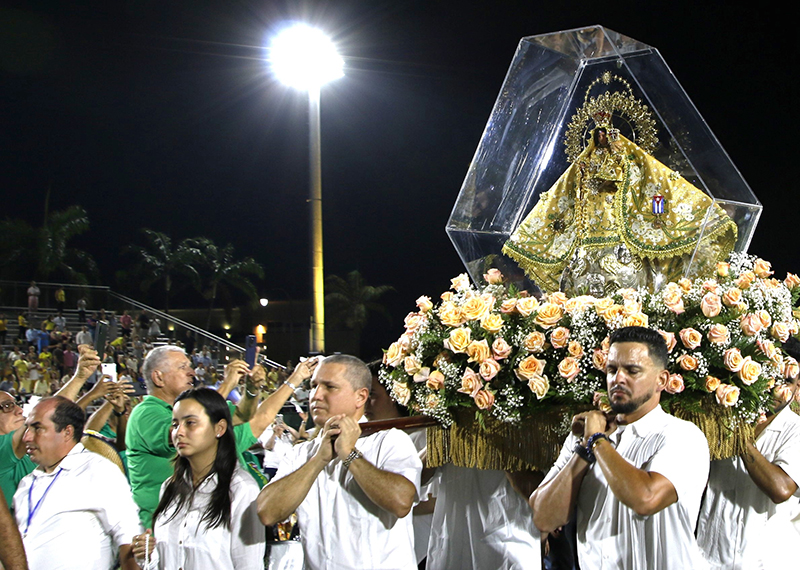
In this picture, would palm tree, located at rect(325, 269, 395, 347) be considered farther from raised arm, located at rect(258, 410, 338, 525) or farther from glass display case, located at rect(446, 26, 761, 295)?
raised arm, located at rect(258, 410, 338, 525)

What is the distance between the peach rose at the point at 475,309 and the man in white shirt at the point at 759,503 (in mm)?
1342

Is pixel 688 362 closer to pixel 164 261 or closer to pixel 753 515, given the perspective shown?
pixel 753 515

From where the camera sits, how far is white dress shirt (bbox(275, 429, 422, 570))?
2.85 m

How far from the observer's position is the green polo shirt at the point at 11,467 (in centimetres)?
439

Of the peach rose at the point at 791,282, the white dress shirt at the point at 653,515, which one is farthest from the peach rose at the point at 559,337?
the peach rose at the point at 791,282

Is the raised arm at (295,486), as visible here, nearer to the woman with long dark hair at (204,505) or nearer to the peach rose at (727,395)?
the woman with long dark hair at (204,505)

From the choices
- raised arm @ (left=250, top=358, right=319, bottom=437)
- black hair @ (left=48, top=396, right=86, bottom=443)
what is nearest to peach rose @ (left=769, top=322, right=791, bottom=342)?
raised arm @ (left=250, top=358, right=319, bottom=437)

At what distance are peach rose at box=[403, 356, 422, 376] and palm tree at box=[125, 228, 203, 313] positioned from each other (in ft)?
101

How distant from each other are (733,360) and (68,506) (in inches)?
118

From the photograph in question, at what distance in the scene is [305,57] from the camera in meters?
11.8

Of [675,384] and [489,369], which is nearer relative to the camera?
[675,384]

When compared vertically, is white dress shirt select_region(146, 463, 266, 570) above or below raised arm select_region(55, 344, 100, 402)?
below

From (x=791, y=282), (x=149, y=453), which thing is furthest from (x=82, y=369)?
(x=791, y=282)

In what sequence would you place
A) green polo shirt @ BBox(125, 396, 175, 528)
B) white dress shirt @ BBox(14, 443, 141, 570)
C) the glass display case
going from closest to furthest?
white dress shirt @ BBox(14, 443, 141, 570) → green polo shirt @ BBox(125, 396, 175, 528) → the glass display case
